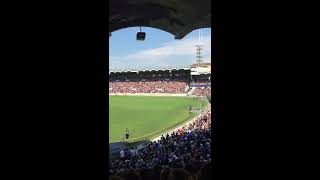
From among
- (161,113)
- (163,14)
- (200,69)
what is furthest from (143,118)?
(200,69)

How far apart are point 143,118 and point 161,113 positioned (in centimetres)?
405

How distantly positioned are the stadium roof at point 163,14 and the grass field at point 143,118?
51.7 ft

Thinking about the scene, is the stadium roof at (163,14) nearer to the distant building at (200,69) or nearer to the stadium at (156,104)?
the stadium at (156,104)

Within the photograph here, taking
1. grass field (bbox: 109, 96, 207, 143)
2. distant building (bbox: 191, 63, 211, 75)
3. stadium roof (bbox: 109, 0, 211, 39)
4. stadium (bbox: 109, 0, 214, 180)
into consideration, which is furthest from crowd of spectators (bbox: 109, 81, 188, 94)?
stadium roof (bbox: 109, 0, 211, 39)

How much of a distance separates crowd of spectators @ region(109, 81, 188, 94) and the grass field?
7.91 meters

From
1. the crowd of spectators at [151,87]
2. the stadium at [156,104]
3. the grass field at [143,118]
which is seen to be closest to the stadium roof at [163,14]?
the stadium at [156,104]

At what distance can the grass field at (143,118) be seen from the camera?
95.4 feet

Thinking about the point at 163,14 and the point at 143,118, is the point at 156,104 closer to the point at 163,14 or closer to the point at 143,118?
the point at 143,118

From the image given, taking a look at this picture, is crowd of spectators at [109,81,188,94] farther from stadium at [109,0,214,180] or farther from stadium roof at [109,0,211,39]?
stadium roof at [109,0,211,39]

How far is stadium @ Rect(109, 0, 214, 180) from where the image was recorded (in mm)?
7883
